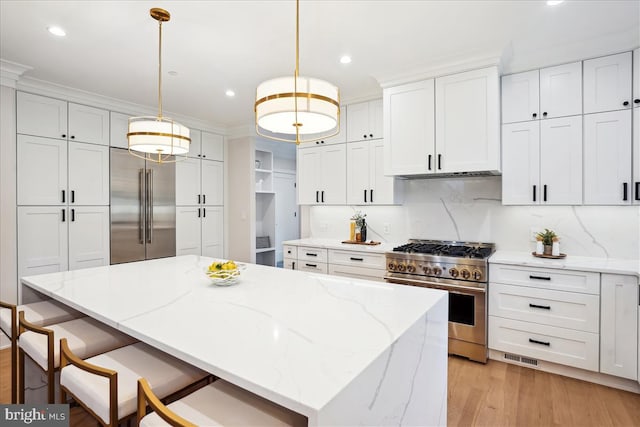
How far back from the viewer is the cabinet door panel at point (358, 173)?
3.79 metres

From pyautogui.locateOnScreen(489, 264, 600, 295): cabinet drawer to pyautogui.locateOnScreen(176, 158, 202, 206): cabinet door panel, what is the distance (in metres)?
3.86

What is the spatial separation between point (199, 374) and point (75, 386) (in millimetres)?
453

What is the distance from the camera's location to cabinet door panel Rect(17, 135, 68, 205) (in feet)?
10.7

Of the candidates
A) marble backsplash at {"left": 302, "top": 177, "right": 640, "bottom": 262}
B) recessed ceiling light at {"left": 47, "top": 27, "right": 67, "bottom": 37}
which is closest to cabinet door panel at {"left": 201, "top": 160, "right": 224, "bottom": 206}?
marble backsplash at {"left": 302, "top": 177, "right": 640, "bottom": 262}

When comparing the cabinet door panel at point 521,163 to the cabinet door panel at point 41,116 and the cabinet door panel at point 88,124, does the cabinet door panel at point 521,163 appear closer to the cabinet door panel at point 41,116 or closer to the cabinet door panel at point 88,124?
the cabinet door panel at point 88,124

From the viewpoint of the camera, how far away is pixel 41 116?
339cm

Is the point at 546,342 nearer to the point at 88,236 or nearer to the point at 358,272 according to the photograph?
the point at 358,272

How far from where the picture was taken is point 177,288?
193 cm

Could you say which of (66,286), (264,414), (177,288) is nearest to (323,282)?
(177,288)

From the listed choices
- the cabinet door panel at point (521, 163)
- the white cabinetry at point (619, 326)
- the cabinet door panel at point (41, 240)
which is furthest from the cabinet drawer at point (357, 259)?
the cabinet door panel at point (41, 240)

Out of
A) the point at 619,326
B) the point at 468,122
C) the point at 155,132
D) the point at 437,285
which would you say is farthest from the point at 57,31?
the point at 619,326

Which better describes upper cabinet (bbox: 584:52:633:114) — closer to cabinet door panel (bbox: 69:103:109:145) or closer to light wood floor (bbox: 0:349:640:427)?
light wood floor (bbox: 0:349:640:427)

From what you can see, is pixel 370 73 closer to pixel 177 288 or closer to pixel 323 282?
pixel 323 282

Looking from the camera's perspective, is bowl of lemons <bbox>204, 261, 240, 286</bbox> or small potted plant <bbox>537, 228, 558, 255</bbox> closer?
bowl of lemons <bbox>204, 261, 240, 286</bbox>
